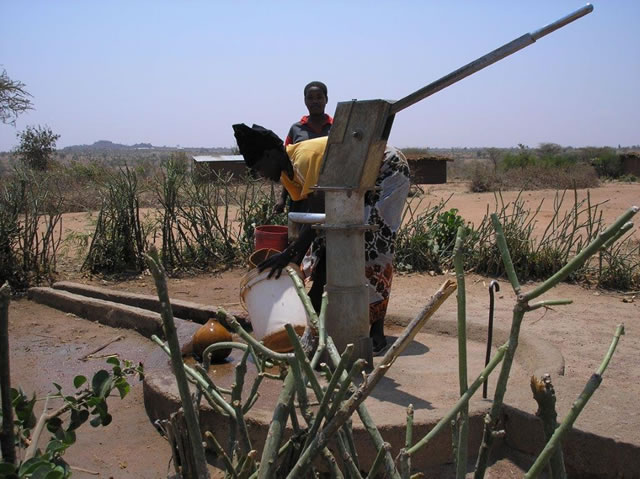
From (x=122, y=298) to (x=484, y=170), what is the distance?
20304 millimetres

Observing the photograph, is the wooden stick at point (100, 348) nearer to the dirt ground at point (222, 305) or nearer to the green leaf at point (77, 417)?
the dirt ground at point (222, 305)

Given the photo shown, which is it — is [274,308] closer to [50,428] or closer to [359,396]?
[50,428]

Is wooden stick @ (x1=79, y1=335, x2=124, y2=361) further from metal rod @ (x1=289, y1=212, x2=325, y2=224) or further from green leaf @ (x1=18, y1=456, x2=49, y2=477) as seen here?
green leaf @ (x1=18, y1=456, x2=49, y2=477)

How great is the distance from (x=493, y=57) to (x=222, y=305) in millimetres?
3141

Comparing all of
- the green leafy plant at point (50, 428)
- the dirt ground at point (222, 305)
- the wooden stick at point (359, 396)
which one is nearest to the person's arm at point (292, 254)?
the dirt ground at point (222, 305)

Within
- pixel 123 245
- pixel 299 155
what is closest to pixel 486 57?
pixel 299 155

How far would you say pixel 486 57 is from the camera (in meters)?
2.77

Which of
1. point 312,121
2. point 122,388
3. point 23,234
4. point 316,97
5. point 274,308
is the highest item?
point 316,97

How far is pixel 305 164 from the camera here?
3887mm

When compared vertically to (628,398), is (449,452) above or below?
below

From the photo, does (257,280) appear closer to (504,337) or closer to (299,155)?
(299,155)

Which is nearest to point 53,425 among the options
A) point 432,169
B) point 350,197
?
point 350,197

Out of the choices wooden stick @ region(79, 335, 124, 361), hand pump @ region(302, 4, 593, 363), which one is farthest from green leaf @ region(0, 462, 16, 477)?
wooden stick @ region(79, 335, 124, 361)

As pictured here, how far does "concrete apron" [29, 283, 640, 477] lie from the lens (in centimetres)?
257
